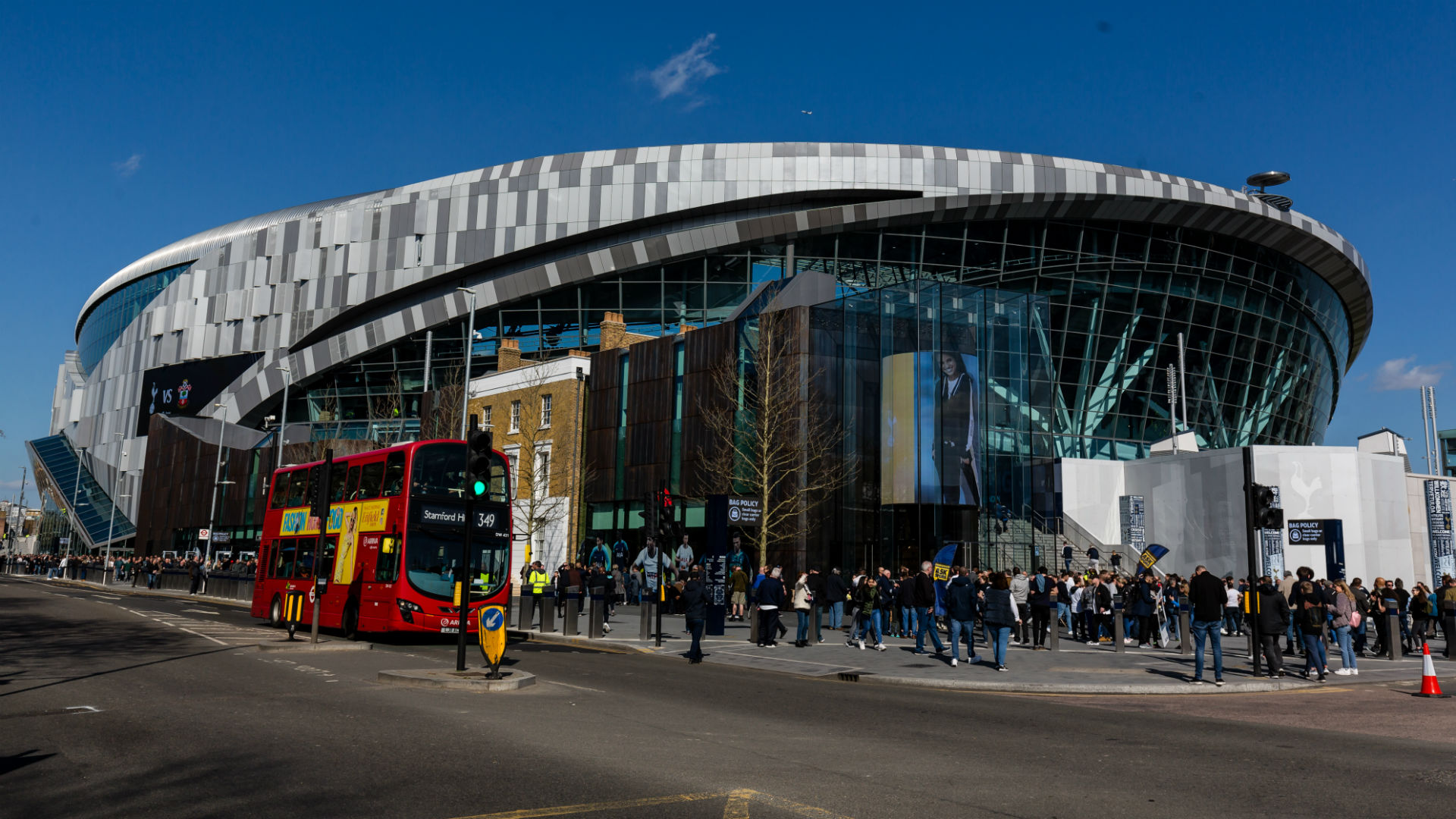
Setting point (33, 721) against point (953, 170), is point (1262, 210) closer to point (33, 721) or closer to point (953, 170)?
point (953, 170)

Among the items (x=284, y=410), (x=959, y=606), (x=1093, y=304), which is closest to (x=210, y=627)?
(x=959, y=606)

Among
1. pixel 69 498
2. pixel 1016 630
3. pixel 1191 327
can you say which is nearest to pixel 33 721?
pixel 1016 630

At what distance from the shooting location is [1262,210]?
54938 mm

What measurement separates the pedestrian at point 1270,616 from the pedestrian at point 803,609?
9.50m

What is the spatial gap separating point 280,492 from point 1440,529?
39710mm

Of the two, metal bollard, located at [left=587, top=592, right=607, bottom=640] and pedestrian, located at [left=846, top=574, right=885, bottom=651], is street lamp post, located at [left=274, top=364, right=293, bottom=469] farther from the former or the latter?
pedestrian, located at [left=846, top=574, right=885, bottom=651]

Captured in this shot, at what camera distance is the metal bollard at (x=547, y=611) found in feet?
86.0

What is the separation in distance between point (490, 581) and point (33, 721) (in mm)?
11824

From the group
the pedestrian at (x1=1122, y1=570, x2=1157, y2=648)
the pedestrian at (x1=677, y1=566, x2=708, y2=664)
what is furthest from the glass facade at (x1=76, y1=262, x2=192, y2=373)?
the pedestrian at (x1=1122, y1=570, x2=1157, y2=648)

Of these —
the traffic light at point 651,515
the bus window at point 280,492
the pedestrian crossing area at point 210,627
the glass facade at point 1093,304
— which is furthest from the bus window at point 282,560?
the glass facade at point 1093,304

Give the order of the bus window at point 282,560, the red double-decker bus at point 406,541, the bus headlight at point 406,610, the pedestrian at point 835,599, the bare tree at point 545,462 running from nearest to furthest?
the bus headlight at point 406,610 < the red double-decker bus at point 406,541 < the bus window at point 282,560 < the pedestrian at point 835,599 < the bare tree at point 545,462

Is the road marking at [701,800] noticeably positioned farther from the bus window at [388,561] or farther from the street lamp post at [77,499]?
the street lamp post at [77,499]

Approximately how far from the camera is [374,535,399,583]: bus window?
20.9 meters

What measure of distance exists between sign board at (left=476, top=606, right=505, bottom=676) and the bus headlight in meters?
7.15
